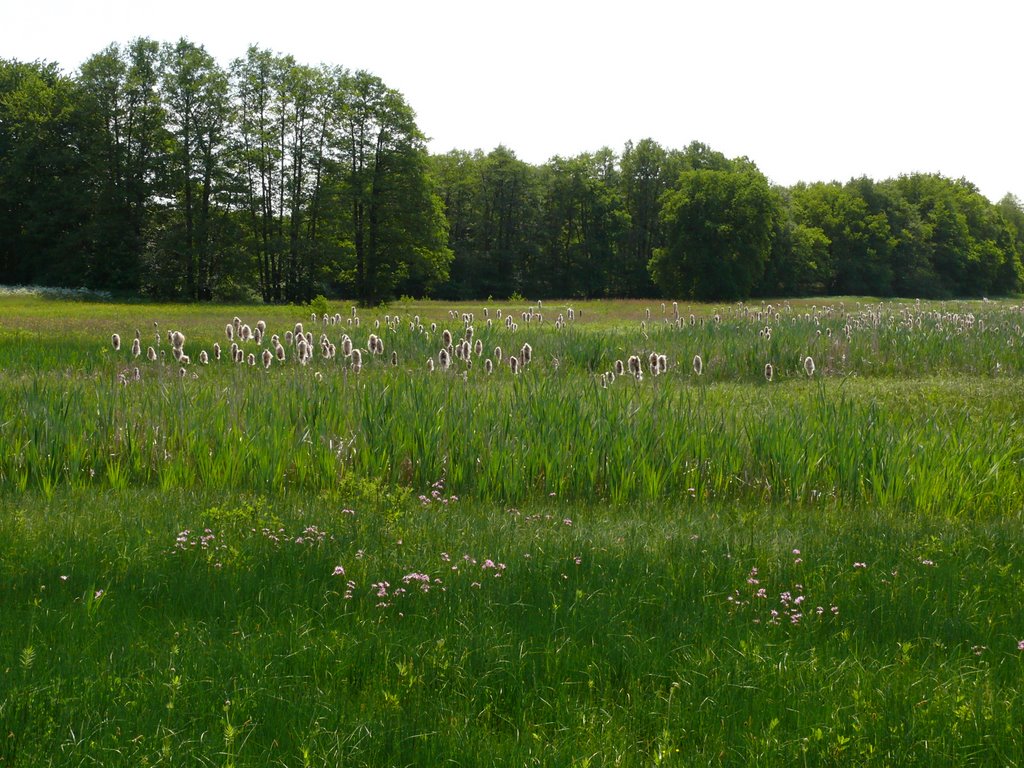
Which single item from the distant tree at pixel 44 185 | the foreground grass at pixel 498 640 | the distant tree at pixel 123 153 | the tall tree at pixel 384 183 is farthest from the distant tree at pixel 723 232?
the foreground grass at pixel 498 640

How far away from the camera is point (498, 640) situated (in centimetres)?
441

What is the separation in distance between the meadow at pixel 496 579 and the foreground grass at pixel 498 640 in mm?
18

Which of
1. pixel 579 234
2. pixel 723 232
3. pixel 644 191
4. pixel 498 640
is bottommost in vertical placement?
pixel 498 640

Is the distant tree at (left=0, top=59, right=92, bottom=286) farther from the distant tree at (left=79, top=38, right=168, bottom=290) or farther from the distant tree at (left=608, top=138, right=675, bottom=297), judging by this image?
the distant tree at (left=608, top=138, right=675, bottom=297)

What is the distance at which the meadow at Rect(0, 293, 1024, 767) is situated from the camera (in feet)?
11.8

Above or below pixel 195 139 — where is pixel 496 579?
below

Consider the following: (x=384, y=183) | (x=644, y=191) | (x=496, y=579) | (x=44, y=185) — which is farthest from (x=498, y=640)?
(x=644, y=191)

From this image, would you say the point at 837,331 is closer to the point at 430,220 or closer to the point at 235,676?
the point at 235,676

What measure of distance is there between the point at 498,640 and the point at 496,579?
2.57 ft

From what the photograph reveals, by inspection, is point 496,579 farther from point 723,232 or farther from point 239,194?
point 723,232

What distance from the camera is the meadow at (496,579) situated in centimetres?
359

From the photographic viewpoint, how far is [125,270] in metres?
60.1

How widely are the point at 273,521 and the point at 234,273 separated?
5668cm

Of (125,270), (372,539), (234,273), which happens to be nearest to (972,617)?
(372,539)
